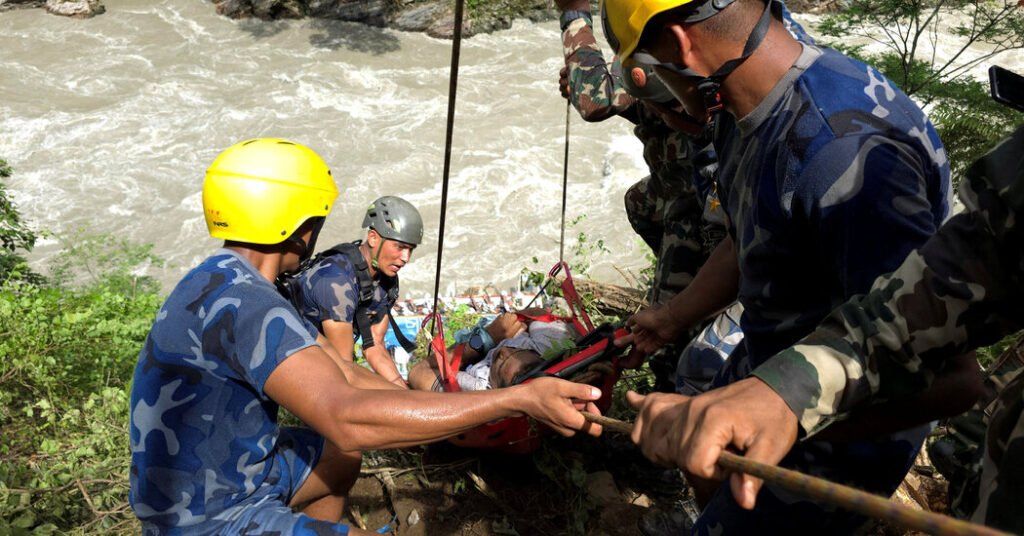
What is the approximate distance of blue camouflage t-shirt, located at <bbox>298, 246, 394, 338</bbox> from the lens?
514cm

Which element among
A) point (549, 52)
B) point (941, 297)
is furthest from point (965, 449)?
point (549, 52)

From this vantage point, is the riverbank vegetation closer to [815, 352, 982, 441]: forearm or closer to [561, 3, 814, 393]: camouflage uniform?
[561, 3, 814, 393]: camouflage uniform

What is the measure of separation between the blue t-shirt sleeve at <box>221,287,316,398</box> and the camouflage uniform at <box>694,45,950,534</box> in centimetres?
142

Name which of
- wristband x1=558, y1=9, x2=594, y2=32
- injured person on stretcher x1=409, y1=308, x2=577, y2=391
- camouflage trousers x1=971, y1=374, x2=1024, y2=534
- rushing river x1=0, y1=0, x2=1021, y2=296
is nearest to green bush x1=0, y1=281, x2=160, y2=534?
injured person on stretcher x1=409, y1=308, x2=577, y2=391

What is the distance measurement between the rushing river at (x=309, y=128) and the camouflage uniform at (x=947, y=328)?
9.70 m

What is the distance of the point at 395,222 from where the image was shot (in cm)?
568

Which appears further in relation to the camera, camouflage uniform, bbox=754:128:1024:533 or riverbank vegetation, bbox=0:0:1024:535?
riverbank vegetation, bbox=0:0:1024:535

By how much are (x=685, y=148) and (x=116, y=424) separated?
3.61 meters

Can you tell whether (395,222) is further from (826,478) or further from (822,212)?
(822,212)

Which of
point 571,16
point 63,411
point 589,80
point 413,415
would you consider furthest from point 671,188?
point 63,411

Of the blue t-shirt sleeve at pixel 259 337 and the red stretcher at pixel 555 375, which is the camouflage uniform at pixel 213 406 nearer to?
the blue t-shirt sleeve at pixel 259 337

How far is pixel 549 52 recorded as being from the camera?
19.4m

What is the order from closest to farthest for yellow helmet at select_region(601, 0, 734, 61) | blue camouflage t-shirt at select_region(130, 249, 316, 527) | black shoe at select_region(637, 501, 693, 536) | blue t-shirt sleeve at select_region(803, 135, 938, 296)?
1. blue t-shirt sleeve at select_region(803, 135, 938, 296)
2. yellow helmet at select_region(601, 0, 734, 61)
3. blue camouflage t-shirt at select_region(130, 249, 316, 527)
4. black shoe at select_region(637, 501, 693, 536)

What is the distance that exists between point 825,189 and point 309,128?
1540cm
